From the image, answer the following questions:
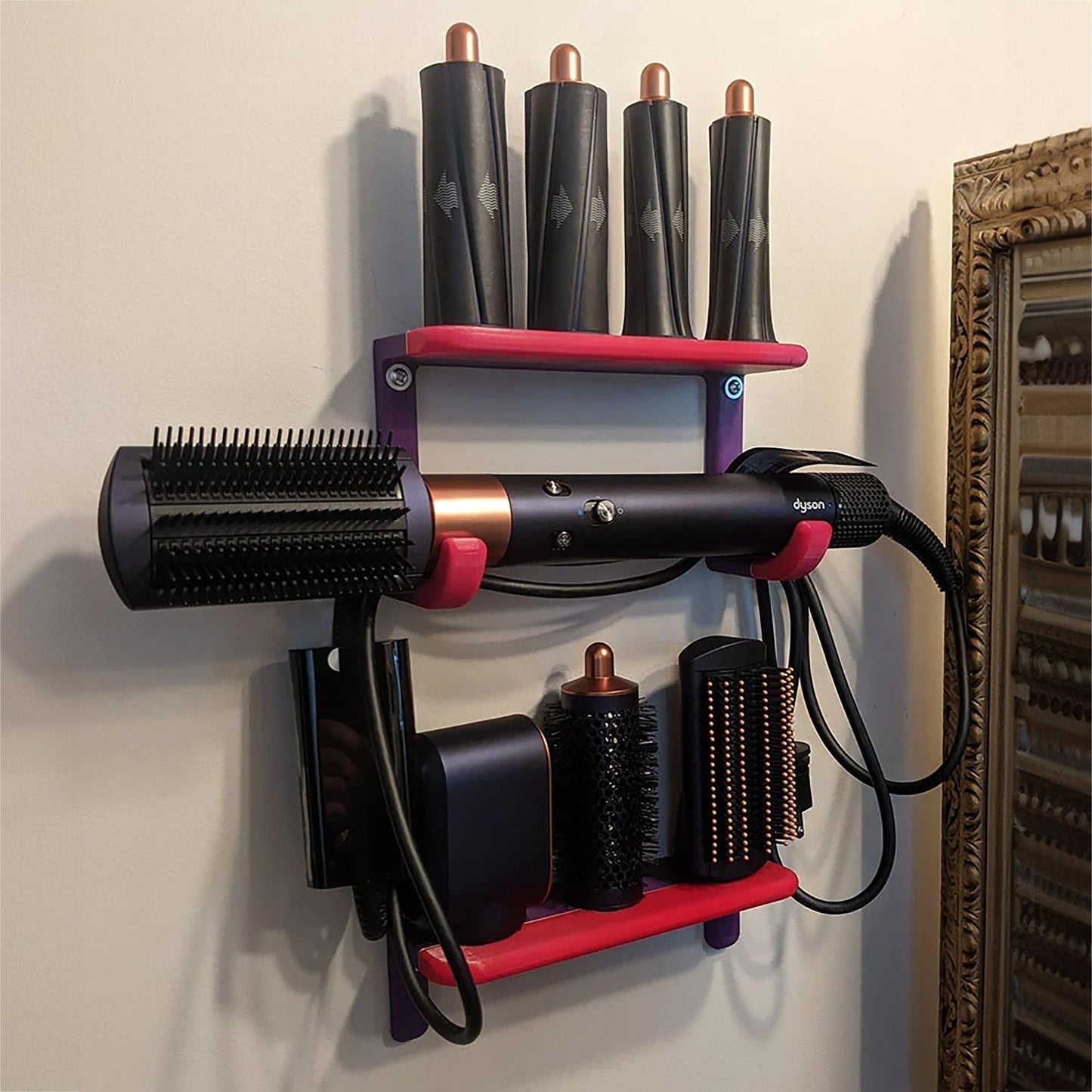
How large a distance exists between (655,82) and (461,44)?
0.49 feet

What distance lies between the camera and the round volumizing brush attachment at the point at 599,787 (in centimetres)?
76

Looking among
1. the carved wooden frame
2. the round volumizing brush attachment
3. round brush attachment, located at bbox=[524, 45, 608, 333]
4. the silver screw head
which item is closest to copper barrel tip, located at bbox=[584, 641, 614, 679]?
the round volumizing brush attachment

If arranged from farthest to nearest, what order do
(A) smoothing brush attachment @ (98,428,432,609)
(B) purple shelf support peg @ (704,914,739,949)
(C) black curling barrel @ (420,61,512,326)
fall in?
(B) purple shelf support peg @ (704,914,739,949), (C) black curling barrel @ (420,61,512,326), (A) smoothing brush attachment @ (98,428,432,609)

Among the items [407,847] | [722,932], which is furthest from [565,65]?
[722,932]

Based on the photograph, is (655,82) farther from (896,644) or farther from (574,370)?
A: (896,644)

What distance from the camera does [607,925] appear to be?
76cm

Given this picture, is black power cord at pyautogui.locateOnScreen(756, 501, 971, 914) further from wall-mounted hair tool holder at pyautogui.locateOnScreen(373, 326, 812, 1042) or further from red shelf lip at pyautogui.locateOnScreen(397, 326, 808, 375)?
red shelf lip at pyautogui.locateOnScreen(397, 326, 808, 375)

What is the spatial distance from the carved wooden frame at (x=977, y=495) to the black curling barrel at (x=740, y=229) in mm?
208

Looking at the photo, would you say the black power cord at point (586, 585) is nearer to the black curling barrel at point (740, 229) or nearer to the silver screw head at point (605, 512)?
the silver screw head at point (605, 512)

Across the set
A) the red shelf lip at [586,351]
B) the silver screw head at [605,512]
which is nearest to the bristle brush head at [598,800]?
the silver screw head at [605,512]

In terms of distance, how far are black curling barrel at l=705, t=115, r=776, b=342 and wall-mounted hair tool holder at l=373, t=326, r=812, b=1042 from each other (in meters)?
0.03

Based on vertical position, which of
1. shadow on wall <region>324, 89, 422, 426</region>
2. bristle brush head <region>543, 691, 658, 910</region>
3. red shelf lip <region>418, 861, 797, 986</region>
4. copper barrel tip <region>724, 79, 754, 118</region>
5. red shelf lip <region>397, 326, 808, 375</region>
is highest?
copper barrel tip <region>724, 79, 754, 118</region>

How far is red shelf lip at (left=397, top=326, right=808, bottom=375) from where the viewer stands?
665 mm

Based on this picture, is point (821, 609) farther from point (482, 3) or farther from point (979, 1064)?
point (482, 3)
